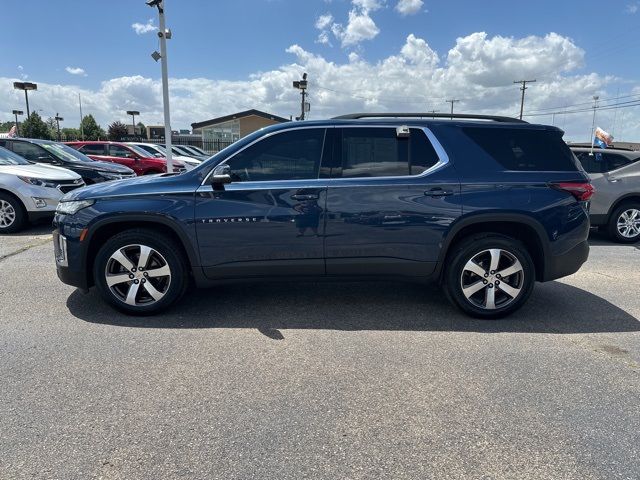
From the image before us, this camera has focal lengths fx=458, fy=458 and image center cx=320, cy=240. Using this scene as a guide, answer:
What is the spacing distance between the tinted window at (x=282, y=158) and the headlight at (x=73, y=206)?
1.30m

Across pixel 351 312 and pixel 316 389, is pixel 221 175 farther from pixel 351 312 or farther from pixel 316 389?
pixel 316 389

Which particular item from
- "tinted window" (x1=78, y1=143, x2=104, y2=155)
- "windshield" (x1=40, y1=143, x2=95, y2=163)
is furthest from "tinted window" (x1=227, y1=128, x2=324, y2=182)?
"tinted window" (x1=78, y1=143, x2=104, y2=155)

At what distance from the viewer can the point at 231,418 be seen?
8.83ft

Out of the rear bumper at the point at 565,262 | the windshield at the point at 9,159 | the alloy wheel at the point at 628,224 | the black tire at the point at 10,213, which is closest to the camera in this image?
the rear bumper at the point at 565,262

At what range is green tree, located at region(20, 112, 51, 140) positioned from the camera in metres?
52.2

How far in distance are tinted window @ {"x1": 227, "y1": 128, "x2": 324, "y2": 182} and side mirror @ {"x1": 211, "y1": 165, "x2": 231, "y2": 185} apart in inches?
3.5

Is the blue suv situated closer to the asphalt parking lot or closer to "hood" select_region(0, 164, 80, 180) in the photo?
the asphalt parking lot

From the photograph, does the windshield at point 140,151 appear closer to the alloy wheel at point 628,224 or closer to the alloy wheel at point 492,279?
the alloy wheel at point 628,224

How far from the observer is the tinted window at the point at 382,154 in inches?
160

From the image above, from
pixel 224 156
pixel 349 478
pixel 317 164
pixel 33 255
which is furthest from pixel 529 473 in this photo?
pixel 33 255

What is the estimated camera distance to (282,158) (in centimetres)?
407

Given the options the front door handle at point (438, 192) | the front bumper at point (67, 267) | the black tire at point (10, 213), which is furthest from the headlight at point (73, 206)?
the black tire at point (10, 213)

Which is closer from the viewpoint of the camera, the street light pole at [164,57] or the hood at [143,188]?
the hood at [143,188]

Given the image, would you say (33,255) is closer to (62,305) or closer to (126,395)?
(62,305)
